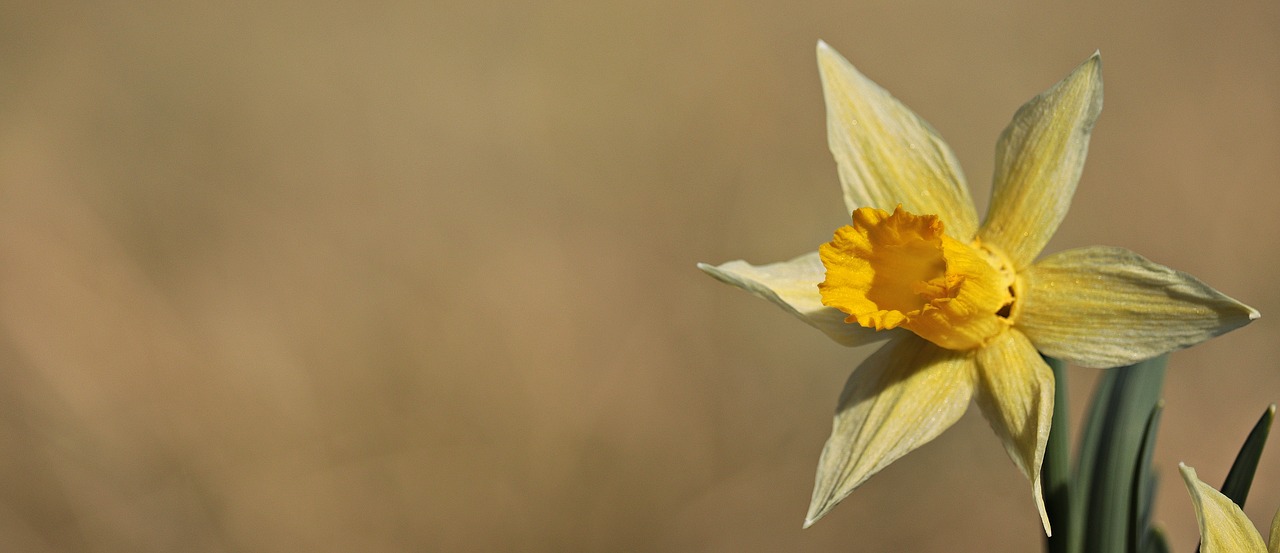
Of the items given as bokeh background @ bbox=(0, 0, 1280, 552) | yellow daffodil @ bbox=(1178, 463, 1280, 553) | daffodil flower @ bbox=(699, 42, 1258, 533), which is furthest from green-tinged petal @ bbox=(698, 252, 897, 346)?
bokeh background @ bbox=(0, 0, 1280, 552)

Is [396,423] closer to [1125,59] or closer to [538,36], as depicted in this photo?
[538,36]

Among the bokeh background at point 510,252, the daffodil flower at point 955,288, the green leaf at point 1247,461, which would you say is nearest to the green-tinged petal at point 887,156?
the daffodil flower at point 955,288

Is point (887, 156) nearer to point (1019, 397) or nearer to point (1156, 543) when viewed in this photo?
point (1019, 397)

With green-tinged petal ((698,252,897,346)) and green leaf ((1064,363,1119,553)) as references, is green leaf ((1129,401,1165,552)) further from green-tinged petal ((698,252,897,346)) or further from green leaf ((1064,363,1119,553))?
green-tinged petal ((698,252,897,346))

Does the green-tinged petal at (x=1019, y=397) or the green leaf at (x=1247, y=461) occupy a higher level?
the green-tinged petal at (x=1019, y=397)


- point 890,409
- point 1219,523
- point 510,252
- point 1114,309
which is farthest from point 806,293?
point 510,252

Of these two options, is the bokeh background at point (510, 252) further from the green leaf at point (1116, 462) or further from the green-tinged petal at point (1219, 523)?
the green-tinged petal at point (1219, 523)

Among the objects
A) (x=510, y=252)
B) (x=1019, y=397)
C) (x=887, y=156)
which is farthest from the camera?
(x=510, y=252)

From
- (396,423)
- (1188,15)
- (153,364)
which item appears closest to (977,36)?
(1188,15)
